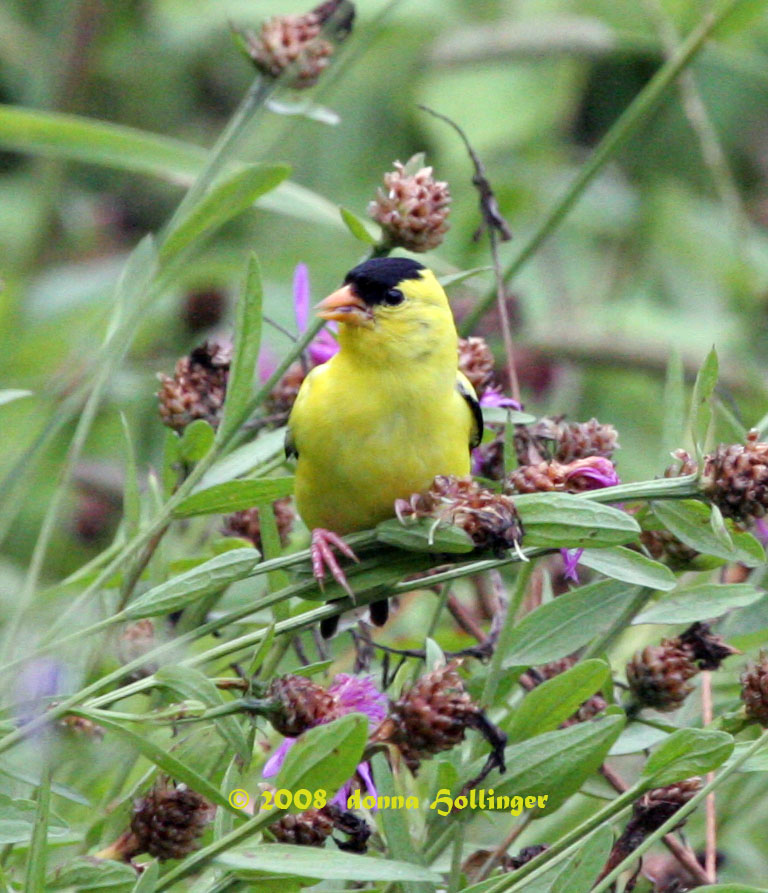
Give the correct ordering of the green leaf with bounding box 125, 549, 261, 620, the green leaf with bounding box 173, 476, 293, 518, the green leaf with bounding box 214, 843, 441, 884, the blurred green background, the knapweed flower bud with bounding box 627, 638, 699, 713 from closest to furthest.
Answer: the green leaf with bounding box 214, 843, 441, 884 < the green leaf with bounding box 125, 549, 261, 620 < the green leaf with bounding box 173, 476, 293, 518 < the knapweed flower bud with bounding box 627, 638, 699, 713 < the blurred green background

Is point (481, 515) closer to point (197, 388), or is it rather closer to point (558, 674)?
point (558, 674)

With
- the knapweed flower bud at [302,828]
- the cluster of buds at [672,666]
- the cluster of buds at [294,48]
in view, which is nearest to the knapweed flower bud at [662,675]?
the cluster of buds at [672,666]

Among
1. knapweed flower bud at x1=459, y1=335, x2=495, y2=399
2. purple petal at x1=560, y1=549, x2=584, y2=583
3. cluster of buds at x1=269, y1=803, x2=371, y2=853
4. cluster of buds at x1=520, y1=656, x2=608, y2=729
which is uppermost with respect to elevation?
knapweed flower bud at x1=459, y1=335, x2=495, y2=399

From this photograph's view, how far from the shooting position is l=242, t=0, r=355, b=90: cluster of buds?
55.0 inches

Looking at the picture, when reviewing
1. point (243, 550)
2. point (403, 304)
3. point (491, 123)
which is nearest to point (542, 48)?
point (491, 123)

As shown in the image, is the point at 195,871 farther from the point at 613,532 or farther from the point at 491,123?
the point at 491,123

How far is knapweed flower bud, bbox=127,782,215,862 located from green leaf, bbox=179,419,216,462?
0.92ft

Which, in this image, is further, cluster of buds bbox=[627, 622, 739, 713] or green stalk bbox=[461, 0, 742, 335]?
green stalk bbox=[461, 0, 742, 335]

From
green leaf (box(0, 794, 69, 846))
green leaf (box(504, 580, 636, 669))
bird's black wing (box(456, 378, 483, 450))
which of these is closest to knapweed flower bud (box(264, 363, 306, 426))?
bird's black wing (box(456, 378, 483, 450))

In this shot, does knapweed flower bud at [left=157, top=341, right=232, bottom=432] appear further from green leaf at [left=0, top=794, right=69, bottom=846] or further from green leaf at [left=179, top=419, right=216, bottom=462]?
green leaf at [left=0, top=794, right=69, bottom=846]

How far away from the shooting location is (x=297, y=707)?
0.94 meters

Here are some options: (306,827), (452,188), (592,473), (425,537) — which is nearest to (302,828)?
(306,827)

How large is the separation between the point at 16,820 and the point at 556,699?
15.6 inches

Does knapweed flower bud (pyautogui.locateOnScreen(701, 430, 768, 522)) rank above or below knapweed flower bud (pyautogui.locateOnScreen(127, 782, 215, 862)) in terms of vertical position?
above
